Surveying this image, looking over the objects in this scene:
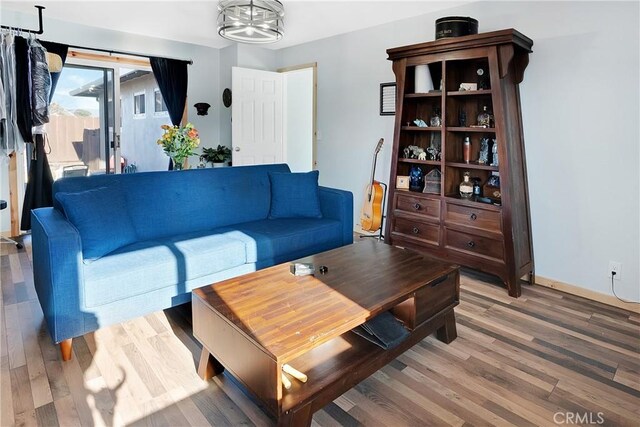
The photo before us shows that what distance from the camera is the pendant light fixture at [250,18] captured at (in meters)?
2.90

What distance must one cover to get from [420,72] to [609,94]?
56.1 inches

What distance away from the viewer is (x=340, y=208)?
3.46 meters

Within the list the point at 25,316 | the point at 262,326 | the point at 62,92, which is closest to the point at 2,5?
the point at 62,92

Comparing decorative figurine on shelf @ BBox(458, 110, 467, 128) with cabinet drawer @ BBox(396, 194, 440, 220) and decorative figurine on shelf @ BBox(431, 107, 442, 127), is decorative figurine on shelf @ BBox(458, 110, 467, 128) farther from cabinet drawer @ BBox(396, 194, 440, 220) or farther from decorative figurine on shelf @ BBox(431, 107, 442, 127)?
cabinet drawer @ BBox(396, 194, 440, 220)

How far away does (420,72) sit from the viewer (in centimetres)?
365

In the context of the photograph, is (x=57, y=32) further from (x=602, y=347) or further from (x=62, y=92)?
(x=602, y=347)

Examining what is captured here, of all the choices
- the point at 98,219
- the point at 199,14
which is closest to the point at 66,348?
the point at 98,219

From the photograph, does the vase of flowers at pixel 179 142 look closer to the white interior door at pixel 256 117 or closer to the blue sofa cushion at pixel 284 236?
the blue sofa cushion at pixel 284 236

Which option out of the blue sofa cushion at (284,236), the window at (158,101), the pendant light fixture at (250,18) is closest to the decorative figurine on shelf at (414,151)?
the blue sofa cushion at (284,236)

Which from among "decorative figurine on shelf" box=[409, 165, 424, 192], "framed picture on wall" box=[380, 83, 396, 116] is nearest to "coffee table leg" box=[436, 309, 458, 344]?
"decorative figurine on shelf" box=[409, 165, 424, 192]

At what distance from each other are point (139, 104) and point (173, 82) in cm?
260

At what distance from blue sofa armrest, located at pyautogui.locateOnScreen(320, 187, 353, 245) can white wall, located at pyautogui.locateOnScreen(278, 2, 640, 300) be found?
149 centimetres

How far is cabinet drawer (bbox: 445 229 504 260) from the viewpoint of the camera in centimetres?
316

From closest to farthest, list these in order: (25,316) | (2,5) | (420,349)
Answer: (420,349)
(25,316)
(2,5)
